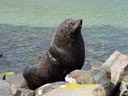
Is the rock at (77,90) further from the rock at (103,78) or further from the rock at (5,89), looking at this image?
the rock at (5,89)

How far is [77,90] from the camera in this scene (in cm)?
437

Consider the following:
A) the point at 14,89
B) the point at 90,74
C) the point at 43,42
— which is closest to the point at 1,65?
the point at 43,42

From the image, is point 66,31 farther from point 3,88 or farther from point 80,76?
point 3,88

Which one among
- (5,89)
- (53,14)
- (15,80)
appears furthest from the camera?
(53,14)

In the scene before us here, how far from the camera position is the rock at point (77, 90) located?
4145mm

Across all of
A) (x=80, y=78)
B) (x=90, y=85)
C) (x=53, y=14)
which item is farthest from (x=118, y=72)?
(x=53, y=14)

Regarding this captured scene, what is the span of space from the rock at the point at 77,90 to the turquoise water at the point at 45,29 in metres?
4.30

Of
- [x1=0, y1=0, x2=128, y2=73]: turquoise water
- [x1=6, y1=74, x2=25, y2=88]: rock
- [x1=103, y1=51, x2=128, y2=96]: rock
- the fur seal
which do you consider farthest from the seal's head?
[x1=0, y1=0, x2=128, y2=73]: turquoise water

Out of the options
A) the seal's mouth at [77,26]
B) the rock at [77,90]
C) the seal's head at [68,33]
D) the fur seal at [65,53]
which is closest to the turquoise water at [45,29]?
the fur seal at [65,53]

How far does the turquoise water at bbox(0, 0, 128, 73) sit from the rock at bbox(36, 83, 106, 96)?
4.30 metres

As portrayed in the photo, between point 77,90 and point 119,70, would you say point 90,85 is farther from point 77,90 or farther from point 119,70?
point 119,70

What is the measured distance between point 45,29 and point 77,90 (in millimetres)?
10350

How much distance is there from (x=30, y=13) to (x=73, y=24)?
13413 mm

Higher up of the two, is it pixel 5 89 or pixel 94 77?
pixel 94 77
